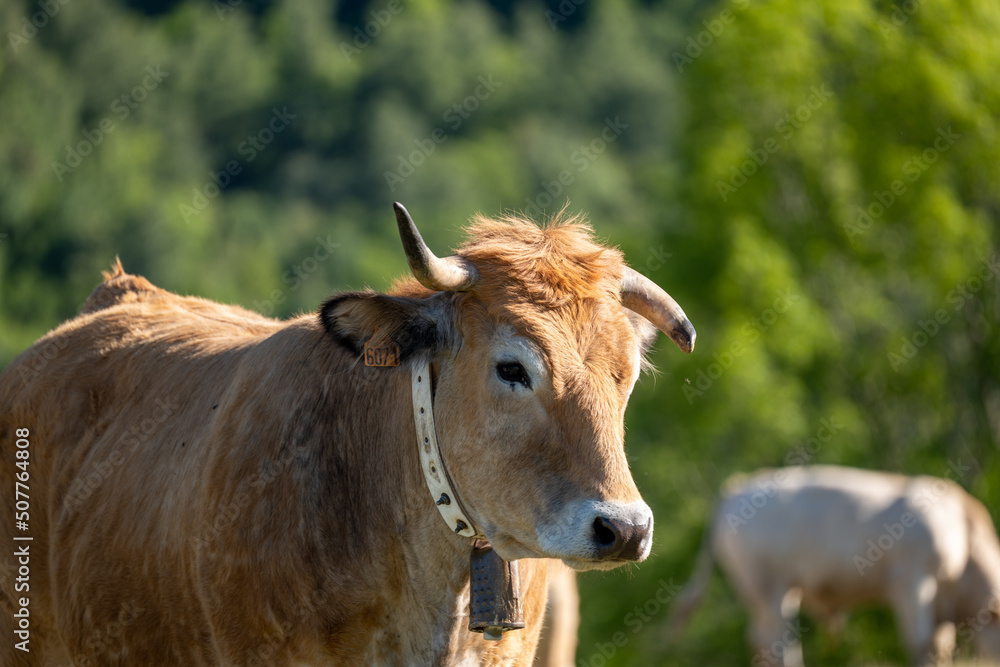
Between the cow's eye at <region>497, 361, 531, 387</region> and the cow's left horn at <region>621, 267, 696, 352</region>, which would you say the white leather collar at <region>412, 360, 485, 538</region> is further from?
the cow's left horn at <region>621, 267, 696, 352</region>

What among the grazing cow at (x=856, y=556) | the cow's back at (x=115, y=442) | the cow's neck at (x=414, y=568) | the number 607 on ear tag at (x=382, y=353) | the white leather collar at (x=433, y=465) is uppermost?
the number 607 on ear tag at (x=382, y=353)

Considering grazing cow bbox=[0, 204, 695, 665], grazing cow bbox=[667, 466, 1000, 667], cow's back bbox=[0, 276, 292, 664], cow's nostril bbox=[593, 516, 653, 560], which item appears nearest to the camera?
cow's nostril bbox=[593, 516, 653, 560]

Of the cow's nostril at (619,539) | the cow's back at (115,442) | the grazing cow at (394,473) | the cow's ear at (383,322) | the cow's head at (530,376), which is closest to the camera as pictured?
the cow's nostril at (619,539)

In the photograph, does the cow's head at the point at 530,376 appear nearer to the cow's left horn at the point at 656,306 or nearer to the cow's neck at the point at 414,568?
the cow's left horn at the point at 656,306

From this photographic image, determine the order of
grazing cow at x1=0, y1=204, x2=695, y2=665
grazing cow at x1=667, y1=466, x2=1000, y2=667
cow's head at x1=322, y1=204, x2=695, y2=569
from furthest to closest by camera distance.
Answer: grazing cow at x1=667, y1=466, x2=1000, y2=667
grazing cow at x1=0, y1=204, x2=695, y2=665
cow's head at x1=322, y1=204, x2=695, y2=569

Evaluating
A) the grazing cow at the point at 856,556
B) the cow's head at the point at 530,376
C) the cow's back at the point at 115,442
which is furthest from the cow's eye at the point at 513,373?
the grazing cow at the point at 856,556

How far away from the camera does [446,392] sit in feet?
12.5

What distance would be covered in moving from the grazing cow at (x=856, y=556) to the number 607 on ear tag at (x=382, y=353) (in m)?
10.7

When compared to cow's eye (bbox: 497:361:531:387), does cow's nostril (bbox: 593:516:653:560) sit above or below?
below

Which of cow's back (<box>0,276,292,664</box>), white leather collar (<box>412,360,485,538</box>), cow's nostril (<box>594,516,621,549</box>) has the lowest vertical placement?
cow's back (<box>0,276,292,664</box>)

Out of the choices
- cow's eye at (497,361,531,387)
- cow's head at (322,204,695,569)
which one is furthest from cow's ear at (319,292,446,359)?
cow's eye at (497,361,531,387)

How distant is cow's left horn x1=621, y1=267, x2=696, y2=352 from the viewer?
4.04 meters

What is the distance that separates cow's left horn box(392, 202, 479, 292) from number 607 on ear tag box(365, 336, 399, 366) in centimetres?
26

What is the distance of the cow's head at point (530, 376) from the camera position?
342cm
